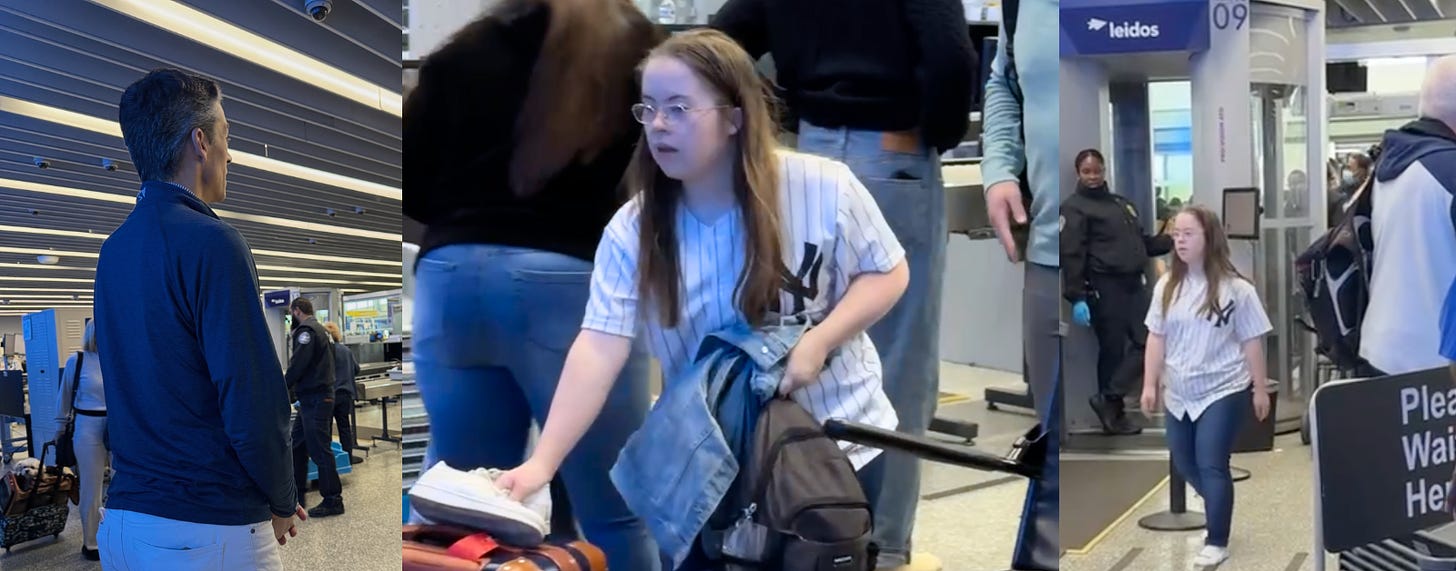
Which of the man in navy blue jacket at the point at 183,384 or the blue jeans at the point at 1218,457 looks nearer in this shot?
the man in navy blue jacket at the point at 183,384

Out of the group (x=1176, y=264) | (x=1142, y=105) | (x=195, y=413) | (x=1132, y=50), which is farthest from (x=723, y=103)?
(x=1142, y=105)

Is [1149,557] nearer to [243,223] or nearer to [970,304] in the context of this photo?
[970,304]

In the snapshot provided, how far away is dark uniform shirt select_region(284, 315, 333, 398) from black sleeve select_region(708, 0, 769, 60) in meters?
5.24

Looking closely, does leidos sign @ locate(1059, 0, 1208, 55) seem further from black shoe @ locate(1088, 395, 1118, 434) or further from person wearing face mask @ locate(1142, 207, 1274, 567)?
black shoe @ locate(1088, 395, 1118, 434)

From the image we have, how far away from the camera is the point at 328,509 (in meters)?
6.82

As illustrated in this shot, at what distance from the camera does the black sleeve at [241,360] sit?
74.0 inches

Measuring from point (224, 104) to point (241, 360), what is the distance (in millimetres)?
7564

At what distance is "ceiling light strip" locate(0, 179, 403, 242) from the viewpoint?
1045cm

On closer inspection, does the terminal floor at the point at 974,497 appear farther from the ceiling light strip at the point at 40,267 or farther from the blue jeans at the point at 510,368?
the ceiling light strip at the point at 40,267

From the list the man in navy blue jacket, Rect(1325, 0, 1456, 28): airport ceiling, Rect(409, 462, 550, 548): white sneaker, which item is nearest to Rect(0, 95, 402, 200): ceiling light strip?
the man in navy blue jacket

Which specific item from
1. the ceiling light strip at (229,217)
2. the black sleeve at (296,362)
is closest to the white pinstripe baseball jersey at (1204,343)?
the black sleeve at (296,362)

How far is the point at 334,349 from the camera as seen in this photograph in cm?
710

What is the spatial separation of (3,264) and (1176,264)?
59.6 ft

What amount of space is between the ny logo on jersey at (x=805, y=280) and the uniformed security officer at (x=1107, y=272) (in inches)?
124
